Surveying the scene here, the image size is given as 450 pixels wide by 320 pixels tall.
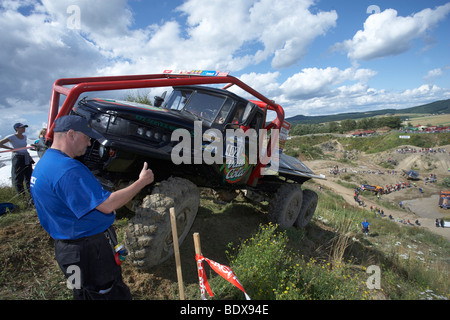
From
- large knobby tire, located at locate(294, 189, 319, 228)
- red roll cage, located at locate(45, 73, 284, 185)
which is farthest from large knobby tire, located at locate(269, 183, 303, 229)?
red roll cage, located at locate(45, 73, 284, 185)

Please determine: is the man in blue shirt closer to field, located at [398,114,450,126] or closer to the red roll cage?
the red roll cage

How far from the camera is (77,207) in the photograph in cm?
173

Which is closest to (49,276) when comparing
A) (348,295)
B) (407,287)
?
(348,295)

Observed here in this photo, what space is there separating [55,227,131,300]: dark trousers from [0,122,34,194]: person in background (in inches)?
166

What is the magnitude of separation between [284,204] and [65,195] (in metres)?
4.35

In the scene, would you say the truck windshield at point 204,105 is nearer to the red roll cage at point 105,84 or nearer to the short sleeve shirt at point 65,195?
the red roll cage at point 105,84

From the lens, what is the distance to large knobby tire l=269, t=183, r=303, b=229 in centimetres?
534

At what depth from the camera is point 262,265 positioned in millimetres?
3299

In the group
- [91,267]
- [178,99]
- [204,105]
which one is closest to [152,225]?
[91,267]

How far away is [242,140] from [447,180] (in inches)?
1911

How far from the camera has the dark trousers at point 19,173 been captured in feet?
16.9

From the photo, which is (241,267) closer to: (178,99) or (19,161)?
(178,99)
